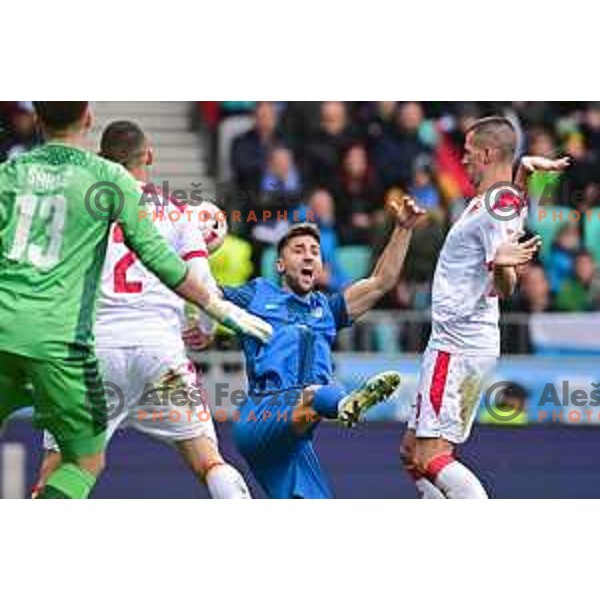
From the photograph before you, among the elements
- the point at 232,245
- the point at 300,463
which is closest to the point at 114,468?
the point at 232,245

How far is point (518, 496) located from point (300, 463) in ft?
9.17

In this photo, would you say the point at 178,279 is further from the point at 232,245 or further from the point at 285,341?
the point at 232,245

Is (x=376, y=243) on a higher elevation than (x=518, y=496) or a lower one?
higher

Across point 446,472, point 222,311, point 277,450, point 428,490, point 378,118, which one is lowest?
point 428,490

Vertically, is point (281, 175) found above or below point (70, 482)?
above

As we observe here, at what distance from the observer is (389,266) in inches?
492

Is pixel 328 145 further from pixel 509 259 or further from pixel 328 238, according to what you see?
pixel 509 259

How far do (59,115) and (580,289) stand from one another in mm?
7428

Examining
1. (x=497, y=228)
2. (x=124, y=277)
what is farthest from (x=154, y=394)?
(x=497, y=228)

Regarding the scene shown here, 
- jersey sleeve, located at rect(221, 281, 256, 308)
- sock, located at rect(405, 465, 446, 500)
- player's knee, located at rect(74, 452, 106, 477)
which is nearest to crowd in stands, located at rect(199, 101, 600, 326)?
jersey sleeve, located at rect(221, 281, 256, 308)

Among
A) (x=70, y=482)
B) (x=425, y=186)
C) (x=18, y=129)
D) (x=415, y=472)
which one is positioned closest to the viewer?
(x=70, y=482)

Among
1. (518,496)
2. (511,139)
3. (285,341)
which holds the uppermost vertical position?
(511,139)
